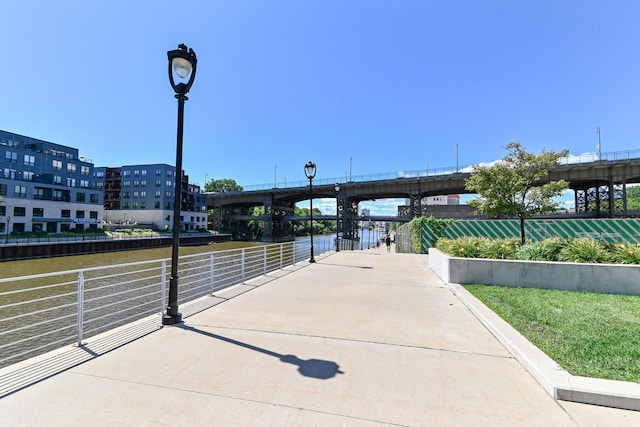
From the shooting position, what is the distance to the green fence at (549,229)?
56.0ft

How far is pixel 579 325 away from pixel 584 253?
4659 mm

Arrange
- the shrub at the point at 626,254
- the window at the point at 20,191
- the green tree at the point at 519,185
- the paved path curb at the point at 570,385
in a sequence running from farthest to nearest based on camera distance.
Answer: the window at the point at 20,191, the green tree at the point at 519,185, the shrub at the point at 626,254, the paved path curb at the point at 570,385

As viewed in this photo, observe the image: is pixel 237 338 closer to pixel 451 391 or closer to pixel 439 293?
pixel 451 391

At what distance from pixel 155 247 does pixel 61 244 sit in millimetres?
13902

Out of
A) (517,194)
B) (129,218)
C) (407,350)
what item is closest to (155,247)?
(129,218)

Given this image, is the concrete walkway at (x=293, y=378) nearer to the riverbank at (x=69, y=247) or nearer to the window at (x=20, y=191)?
the riverbank at (x=69, y=247)

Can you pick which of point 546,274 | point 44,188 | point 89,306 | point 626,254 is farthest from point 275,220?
point 626,254

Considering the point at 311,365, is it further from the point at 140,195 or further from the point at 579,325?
the point at 140,195

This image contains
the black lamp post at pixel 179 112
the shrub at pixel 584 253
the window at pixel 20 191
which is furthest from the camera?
the window at pixel 20 191

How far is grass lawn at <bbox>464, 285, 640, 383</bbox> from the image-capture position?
371 centimetres

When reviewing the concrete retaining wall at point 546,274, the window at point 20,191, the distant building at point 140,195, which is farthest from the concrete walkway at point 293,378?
the distant building at point 140,195

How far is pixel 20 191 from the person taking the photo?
170 ft

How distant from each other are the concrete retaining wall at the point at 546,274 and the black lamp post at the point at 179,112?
724 centimetres

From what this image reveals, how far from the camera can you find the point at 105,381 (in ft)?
11.4
